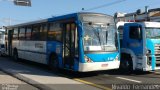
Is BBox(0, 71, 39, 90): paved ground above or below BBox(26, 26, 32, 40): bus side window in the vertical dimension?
below

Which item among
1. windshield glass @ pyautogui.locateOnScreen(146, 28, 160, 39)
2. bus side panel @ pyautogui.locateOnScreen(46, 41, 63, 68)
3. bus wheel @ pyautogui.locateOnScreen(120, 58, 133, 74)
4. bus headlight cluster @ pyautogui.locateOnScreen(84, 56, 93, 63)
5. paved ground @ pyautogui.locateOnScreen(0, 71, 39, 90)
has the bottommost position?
paved ground @ pyautogui.locateOnScreen(0, 71, 39, 90)

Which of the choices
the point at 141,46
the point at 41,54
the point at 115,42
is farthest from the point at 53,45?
the point at 141,46

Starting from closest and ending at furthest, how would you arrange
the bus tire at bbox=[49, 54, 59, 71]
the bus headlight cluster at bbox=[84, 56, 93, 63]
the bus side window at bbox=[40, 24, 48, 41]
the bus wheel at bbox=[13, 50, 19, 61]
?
the bus headlight cluster at bbox=[84, 56, 93, 63] < the bus tire at bbox=[49, 54, 59, 71] < the bus side window at bbox=[40, 24, 48, 41] < the bus wheel at bbox=[13, 50, 19, 61]

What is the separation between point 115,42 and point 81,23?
6.55 feet

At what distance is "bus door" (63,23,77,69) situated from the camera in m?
15.5

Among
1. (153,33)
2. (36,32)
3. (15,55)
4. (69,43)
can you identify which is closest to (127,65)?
(153,33)

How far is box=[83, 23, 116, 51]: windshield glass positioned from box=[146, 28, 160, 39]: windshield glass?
179 cm

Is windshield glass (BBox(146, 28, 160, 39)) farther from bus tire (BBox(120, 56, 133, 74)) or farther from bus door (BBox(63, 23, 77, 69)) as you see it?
bus door (BBox(63, 23, 77, 69))

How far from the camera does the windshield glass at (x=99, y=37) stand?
15.1m

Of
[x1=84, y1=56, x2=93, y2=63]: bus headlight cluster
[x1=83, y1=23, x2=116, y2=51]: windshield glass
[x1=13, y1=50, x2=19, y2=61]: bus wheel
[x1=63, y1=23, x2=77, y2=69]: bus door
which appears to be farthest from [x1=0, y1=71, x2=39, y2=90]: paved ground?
[x1=13, y1=50, x2=19, y2=61]: bus wheel

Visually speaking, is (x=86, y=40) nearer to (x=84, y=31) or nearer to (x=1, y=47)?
(x=84, y=31)

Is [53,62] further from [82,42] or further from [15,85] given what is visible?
[15,85]

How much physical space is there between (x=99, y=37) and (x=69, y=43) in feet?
4.89

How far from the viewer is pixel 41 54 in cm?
1923
